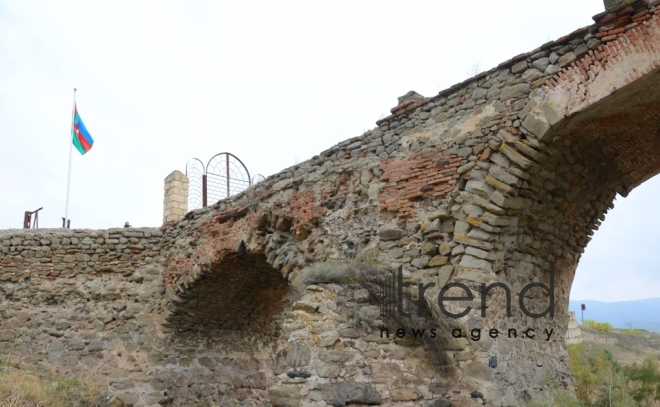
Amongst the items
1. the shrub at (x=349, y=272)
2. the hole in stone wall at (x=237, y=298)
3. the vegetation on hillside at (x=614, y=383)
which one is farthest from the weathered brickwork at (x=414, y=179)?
the hole in stone wall at (x=237, y=298)

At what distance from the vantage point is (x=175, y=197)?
11.2 metres

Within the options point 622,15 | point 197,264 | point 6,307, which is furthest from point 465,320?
point 6,307

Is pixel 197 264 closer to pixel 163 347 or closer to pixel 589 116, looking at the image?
pixel 163 347

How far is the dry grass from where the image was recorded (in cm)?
703

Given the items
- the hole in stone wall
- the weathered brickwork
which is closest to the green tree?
the weathered brickwork

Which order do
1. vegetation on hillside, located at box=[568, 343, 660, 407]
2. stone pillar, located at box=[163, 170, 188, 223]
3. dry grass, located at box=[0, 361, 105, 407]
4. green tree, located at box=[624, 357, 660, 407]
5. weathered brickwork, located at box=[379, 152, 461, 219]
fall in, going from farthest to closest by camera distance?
stone pillar, located at box=[163, 170, 188, 223] < dry grass, located at box=[0, 361, 105, 407] < green tree, located at box=[624, 357, 660, 407] < weathered brickwork, located at box=[379, 152, 461, 219] < vegetation on hillside, located at box=[568, 343, 660, 407]

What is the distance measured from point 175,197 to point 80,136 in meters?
3.16

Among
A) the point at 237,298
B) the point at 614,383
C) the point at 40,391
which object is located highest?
the point at 237,298

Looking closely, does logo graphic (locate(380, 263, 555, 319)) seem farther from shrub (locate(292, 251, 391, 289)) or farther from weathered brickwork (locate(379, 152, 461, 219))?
weathered brickwork (locate(379, 152, 461, 219))

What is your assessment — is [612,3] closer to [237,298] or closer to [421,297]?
[421,297]

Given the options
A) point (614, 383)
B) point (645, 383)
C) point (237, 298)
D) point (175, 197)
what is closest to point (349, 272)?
point (614, 383)

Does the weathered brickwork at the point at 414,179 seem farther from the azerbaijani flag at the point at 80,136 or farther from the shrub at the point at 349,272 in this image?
the azerbaijani flag at the point at 80,136

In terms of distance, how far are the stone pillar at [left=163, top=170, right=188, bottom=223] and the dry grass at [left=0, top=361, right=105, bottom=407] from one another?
344cm

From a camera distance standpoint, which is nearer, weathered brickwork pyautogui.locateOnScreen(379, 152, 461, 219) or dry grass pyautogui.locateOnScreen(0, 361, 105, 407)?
weathered brickwork pyautogui.locateOnScreen(379, 152, 461, 219)
